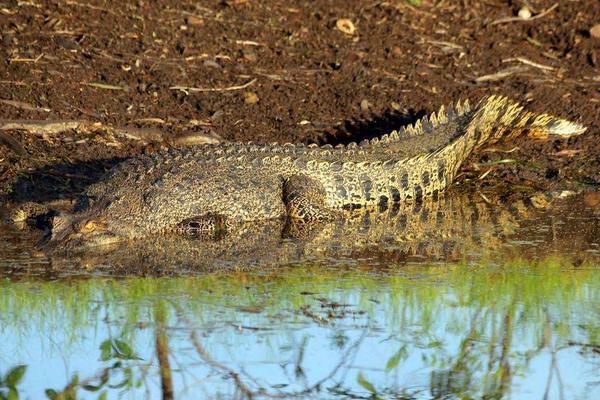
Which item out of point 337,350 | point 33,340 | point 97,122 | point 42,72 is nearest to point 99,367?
point 33,340

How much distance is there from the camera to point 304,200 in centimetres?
825

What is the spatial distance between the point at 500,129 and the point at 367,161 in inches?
56.8

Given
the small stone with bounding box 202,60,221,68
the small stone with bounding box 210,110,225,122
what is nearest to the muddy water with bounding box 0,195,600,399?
the small stone with bounding box 210,110,225,122

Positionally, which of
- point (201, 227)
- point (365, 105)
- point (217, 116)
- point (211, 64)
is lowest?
point (201, 227)

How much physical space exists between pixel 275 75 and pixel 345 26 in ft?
5.36

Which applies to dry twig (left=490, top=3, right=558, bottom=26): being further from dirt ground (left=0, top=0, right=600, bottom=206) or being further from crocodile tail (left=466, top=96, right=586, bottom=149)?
crocodile tail (left=466, top=96, right=586, bottom=149)

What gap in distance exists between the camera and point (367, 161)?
879 centimetres

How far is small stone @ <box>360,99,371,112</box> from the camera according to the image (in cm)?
1055

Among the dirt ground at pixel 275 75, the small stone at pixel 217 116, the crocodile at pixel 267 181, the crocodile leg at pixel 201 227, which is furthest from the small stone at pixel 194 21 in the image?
the crocodile leg at pixel 201 227

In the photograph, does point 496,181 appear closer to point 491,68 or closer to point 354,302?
point 491,68

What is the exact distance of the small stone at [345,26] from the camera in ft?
40.3

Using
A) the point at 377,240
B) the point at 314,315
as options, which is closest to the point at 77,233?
the point at 377,240

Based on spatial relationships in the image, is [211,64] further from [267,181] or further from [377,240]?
[377,240]

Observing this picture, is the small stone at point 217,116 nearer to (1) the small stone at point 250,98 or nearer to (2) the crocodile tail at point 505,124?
(1) the small stone at point 250,98
